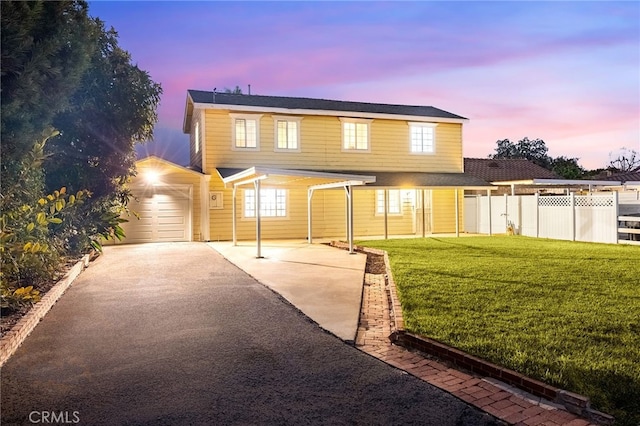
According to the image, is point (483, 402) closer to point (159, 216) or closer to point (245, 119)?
point (159, 216)

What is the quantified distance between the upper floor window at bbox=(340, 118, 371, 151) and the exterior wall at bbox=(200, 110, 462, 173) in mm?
210

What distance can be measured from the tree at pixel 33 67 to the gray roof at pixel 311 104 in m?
12.5

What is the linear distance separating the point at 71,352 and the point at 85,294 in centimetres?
323

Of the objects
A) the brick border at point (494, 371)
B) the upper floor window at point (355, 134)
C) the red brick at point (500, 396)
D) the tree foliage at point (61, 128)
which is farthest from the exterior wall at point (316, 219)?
the red brick at point (500, 396)

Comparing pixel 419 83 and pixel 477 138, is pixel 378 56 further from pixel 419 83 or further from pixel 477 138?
pixel 477 138

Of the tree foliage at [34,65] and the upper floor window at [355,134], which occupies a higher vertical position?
the upper floor window at [355,134]

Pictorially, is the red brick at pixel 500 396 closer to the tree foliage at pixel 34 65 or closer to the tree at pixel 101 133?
the tree foliage at pixel 34 65

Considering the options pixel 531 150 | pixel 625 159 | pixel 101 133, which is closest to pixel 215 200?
pixel 101 133

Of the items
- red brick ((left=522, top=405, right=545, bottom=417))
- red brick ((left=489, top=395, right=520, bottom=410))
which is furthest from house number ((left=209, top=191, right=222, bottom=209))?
red brick ((left=522, top=405, right=545, bottom=417))

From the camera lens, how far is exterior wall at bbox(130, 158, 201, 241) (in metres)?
17.0

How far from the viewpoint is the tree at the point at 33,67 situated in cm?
455

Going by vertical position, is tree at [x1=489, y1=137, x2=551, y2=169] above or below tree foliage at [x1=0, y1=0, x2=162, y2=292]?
above

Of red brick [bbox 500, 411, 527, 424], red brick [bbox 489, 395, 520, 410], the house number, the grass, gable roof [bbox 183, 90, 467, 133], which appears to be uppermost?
gable roof [bbox 183, 90, 467, 133]

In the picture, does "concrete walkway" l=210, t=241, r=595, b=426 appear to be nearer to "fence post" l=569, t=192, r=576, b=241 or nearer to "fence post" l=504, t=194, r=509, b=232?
"fence post" l=569, t=192, r=576, b=241
